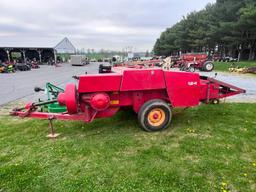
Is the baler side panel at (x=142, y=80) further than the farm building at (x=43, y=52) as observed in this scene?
No

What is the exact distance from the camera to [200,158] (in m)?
3.22

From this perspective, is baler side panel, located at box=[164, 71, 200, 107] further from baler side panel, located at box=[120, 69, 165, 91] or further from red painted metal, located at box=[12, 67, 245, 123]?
baler side panel, located at box=[120, 69, 165, 91]

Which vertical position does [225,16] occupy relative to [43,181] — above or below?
above

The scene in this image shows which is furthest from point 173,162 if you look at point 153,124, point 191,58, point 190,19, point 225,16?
point 190,19

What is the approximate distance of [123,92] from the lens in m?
4.04

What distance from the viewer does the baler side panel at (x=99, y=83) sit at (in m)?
3.73

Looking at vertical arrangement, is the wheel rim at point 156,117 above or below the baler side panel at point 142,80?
below

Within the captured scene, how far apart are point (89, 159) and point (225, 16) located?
3196 centimetres

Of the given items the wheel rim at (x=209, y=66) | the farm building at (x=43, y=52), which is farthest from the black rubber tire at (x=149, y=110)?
the farm building at (x=43, y=52)

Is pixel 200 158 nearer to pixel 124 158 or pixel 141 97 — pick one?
pixel 124 158

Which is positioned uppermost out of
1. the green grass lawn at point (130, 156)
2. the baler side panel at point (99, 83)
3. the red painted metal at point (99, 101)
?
the baler side panel at point (99, 83)

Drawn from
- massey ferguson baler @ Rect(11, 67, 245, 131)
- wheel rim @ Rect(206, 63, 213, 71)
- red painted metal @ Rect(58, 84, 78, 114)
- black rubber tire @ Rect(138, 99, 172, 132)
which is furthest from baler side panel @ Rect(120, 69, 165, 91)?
wheel rim @ Rect(206, 63, 213, 71)

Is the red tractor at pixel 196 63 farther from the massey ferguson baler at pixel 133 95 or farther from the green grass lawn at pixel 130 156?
the massey ferguson baler at pixel 133 95

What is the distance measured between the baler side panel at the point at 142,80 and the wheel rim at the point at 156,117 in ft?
1.51
